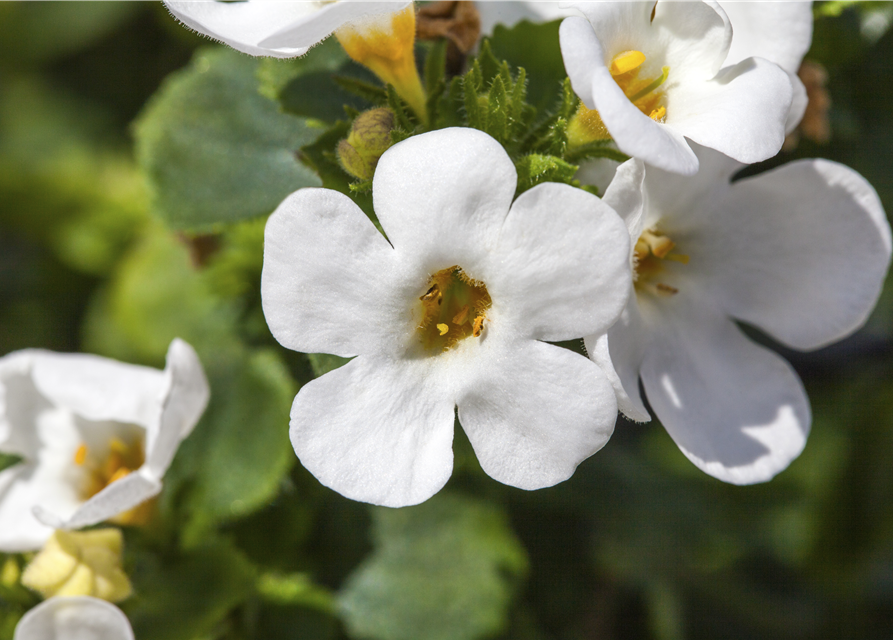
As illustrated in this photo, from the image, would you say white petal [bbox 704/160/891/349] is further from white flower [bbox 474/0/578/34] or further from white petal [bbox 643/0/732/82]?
white flower [bbox 474/0/578/34]

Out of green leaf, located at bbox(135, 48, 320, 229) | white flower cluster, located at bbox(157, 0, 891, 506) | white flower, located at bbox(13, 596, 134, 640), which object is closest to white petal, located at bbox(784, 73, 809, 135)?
white flower cluster, located at bbox(157, 0, 891, 506)

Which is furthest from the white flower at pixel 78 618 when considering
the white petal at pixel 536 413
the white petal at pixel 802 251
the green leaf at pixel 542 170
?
the white petal at pixel 802 251

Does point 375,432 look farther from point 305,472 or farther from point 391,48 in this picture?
point 305,472

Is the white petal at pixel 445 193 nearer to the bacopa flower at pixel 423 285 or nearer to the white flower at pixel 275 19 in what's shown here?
the bacopa flower at pixel 423 285

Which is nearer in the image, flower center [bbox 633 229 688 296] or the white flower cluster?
the white flower cluster

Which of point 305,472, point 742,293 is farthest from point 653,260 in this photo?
point 305,472

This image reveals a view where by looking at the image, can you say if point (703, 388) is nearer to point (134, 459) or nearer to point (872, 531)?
point (134, 459)
